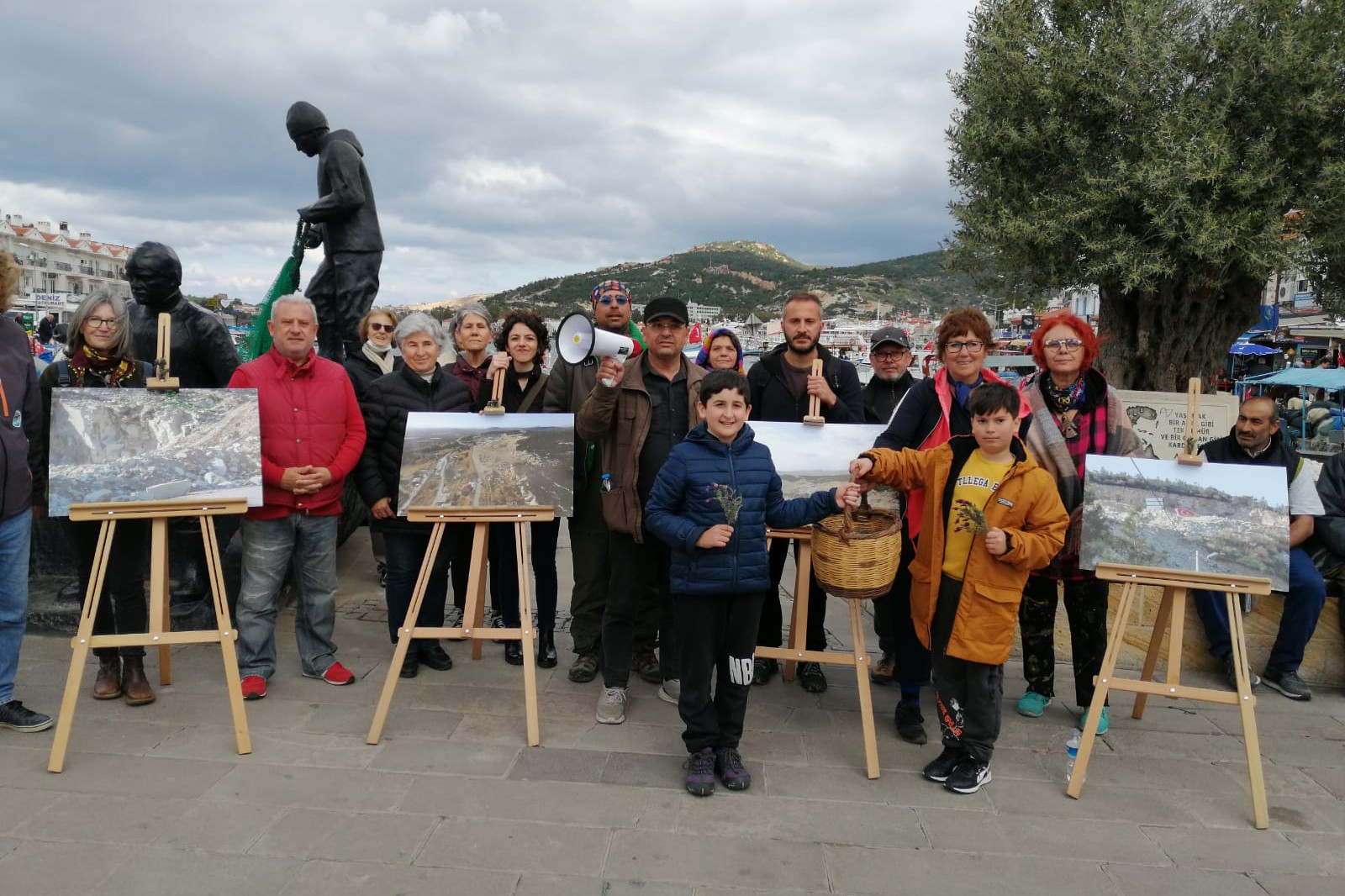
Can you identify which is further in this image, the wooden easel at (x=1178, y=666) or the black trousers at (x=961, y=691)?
the black trousers at (x=961, y=691)

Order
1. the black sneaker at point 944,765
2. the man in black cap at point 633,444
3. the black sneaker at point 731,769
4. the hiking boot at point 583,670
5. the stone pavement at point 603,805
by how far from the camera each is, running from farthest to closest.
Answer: the hiking boot at point 583,670, the man in black cap at point 633,444, the black sneaker at point 944,765, the black sneaker at point 731,769, the stone pavement at point 603,805

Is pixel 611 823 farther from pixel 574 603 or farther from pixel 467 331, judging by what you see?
pixel 467 331

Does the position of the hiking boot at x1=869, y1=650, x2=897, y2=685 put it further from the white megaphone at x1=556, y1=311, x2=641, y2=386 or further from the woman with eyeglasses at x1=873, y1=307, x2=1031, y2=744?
the white megaphone at x1=556, y1=311, x2=641, y2=386

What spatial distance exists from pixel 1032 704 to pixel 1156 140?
878 cm

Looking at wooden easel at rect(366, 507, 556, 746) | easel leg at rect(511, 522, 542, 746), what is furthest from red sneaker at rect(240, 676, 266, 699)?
easel leg at rect(511, 522, 542, 746)

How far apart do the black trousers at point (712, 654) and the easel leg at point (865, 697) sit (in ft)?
1.72

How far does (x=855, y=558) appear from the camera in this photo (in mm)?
3305

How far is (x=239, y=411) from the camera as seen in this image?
12.6ft

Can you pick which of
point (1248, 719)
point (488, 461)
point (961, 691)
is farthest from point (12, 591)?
point (1248, 719)

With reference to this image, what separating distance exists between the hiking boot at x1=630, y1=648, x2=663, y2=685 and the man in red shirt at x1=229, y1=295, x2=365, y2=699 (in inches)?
60.8

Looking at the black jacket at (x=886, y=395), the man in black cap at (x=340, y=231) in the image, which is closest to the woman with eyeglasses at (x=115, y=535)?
the man in black cap at (x=340, y=231)

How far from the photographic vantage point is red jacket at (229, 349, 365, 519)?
13.2ft

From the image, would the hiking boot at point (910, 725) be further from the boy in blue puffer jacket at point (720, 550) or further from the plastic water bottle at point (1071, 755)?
the boy in blue puffer jacket at point (720, 550)

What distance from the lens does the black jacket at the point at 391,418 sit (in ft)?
14.3
